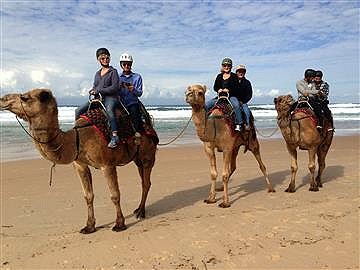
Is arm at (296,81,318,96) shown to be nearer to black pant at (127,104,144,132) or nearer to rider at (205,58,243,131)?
rider at (205,58,243,131)

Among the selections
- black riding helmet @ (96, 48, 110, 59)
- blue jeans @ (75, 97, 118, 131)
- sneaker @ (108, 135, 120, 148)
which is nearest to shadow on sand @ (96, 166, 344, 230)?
sneaker @ (108, 135, 120, 148)

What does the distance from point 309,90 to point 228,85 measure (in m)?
2.53

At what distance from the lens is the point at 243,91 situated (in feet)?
29.8

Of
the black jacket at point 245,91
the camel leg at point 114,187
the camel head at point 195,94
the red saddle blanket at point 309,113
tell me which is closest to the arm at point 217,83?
the black jacket at point 245,91

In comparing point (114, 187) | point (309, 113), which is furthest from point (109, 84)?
point (309, 113)

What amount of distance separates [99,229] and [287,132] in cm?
513

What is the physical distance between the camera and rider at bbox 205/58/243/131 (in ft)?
28.1

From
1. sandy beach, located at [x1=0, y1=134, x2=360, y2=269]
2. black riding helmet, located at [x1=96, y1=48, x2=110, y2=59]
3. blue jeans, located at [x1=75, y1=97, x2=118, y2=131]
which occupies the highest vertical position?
black riding helmet, located at [x1=96, y1=48, x2=110, y2=59]

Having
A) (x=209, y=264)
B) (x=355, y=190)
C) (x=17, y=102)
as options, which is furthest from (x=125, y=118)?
(x=355, y=190)

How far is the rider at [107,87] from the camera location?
660 cm

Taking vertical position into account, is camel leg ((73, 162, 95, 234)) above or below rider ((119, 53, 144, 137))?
below

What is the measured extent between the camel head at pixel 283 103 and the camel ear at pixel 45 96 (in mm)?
6112

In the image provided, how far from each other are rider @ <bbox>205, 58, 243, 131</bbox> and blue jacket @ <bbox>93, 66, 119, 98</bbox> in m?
2.46

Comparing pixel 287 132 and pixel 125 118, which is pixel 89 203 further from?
pixel 287 132
